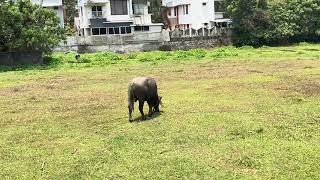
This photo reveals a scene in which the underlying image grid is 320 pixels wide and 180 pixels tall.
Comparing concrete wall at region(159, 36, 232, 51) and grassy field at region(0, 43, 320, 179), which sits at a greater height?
concrete wall at region(159, 36, 232, 51)

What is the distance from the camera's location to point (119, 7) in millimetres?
57000

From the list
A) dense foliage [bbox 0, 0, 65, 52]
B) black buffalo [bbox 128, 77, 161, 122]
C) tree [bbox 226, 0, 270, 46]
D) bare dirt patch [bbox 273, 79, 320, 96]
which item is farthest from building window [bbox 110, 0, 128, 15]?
black buffalo [bbox 128, 77, 161, 122]

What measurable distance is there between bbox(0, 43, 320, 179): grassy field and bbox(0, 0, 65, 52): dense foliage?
34.0 feet

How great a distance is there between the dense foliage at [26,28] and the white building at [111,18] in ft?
47.8

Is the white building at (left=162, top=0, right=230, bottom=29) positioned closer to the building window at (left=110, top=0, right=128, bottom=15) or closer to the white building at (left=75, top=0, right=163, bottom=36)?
the white building at (left=75, top=0, right=163, bottom=36)

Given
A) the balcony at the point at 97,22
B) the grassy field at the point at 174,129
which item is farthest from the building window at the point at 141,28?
the grassy field at the point at 174,129

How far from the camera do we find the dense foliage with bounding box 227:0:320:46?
2009 inches

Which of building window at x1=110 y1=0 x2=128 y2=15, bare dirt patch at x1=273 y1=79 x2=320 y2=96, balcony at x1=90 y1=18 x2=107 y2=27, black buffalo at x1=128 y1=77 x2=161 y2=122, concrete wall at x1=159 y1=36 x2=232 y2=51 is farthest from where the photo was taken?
building window at x1=110 y1=0 x2=128 y2=15

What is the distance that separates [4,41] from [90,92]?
1887 centimetres

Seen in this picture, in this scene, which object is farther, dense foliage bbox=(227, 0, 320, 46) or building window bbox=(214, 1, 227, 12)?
building window bbox=(214, 1, 227, 12)

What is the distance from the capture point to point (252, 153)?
11336 mm

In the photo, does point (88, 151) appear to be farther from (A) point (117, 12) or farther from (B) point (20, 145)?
(A) point (117, 12)

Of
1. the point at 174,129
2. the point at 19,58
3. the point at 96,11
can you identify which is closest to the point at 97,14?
the point at 96,11

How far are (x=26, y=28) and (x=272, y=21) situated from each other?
27.3 meters
